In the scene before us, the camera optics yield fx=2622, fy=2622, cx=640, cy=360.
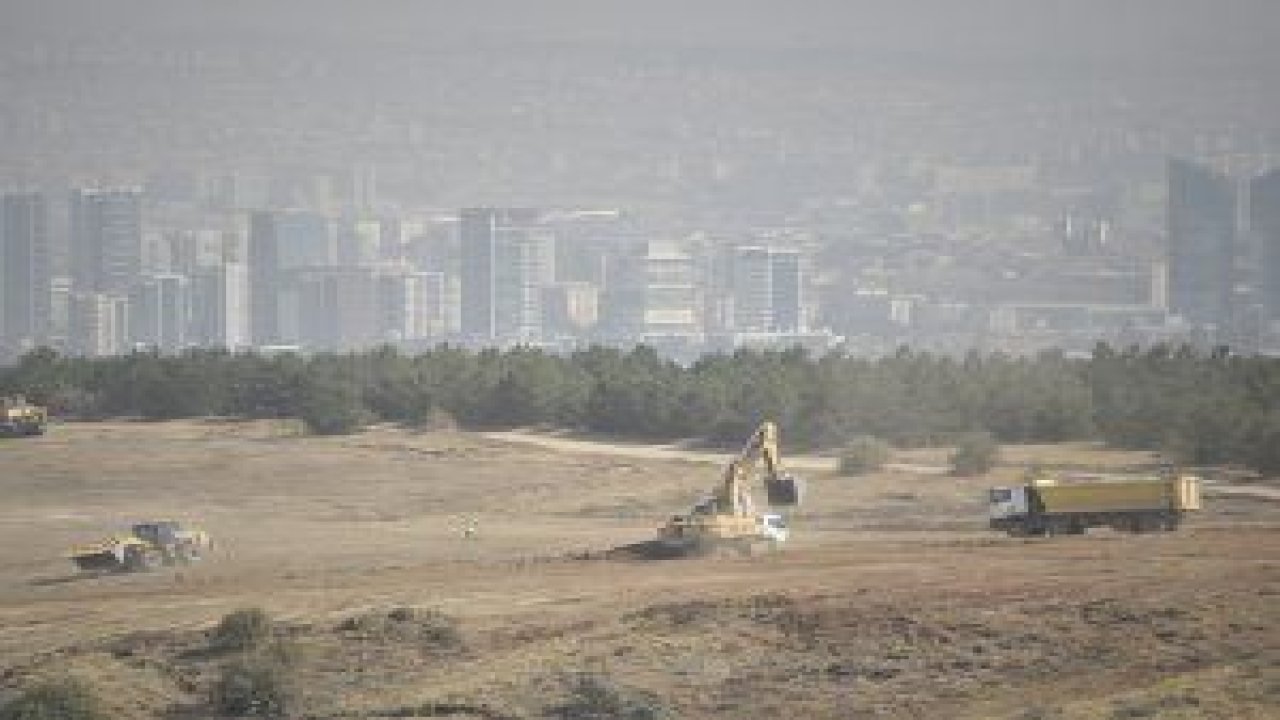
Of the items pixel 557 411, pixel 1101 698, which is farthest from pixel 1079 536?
pixel 557 411

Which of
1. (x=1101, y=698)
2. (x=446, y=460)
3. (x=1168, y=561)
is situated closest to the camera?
(x=1101, y=698)

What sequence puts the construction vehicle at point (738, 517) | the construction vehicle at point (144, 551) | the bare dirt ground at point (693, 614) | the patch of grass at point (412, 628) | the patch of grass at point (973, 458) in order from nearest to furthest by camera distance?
1. the bare dirt ground at point (693, 614)
2. the patch of grass at point (412, 628)
3. the construction vehicle at point (738, 517)
4. the construction vehicle at point (144, 551)
5. the patch of grass at point (973, 458)

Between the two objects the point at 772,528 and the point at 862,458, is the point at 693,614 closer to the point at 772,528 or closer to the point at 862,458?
the point at 772,528

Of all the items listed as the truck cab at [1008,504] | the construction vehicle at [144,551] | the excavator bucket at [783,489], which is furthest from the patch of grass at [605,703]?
the construction vehicle at [144,551]

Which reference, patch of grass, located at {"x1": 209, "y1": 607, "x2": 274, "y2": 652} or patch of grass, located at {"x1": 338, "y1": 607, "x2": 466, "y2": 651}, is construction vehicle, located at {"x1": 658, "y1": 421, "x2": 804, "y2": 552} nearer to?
patch of grass, located at {"x1": 338, "y1": 607, "x2": 466, "y2": 651}

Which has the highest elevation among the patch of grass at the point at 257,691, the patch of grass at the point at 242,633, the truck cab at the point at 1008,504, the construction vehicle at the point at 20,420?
the construction vehicle at the point at 20,420

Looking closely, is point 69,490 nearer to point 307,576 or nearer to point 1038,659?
point 307,576

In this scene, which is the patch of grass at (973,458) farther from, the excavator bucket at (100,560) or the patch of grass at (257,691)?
the patch of grass at (257,691)
